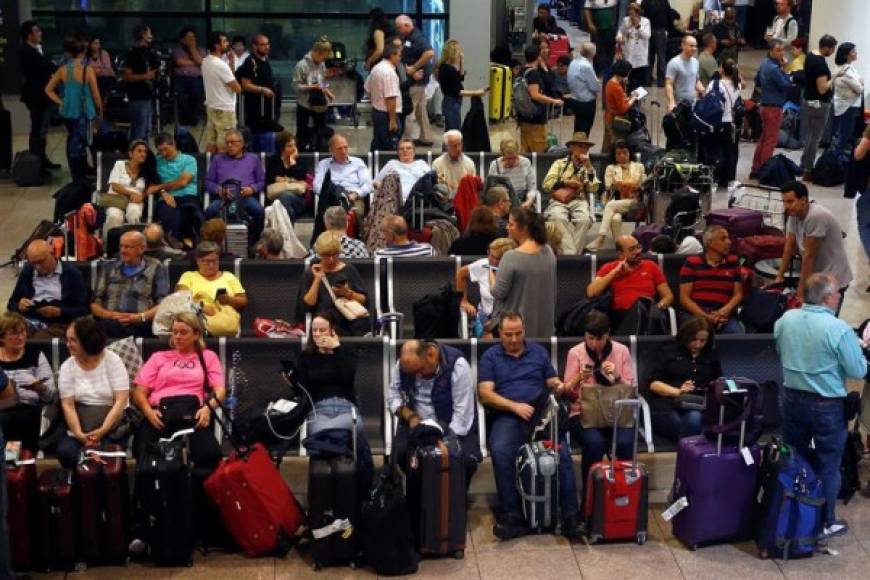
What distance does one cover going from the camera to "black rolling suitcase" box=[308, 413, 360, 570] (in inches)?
321

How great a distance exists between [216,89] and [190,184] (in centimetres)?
275

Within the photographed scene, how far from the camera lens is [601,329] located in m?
8.80

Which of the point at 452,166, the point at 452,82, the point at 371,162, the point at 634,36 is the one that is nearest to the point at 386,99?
the point at 452,82

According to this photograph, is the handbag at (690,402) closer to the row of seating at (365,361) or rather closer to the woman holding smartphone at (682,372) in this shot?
the woman holding smartphone at (682,372)

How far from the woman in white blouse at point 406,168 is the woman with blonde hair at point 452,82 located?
3.76 meters

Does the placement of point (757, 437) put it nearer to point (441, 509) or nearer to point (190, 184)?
point (441, 509)

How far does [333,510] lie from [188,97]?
11522 millimetres

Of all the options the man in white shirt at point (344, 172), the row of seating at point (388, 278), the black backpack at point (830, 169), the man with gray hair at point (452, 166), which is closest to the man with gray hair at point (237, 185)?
the man in white shirt at point (344, 172)

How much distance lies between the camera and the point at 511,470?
28.2ft

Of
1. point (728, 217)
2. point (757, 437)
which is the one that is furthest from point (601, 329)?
point (728, 217)

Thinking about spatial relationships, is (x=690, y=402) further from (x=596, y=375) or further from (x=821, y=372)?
(x=821, y=372)

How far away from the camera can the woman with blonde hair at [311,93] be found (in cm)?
1678

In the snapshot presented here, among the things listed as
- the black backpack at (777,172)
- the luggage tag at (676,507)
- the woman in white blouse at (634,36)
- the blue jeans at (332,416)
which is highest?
the woman in white blouse at (634,36)

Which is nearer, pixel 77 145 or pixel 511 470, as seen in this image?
pixel 511 470
